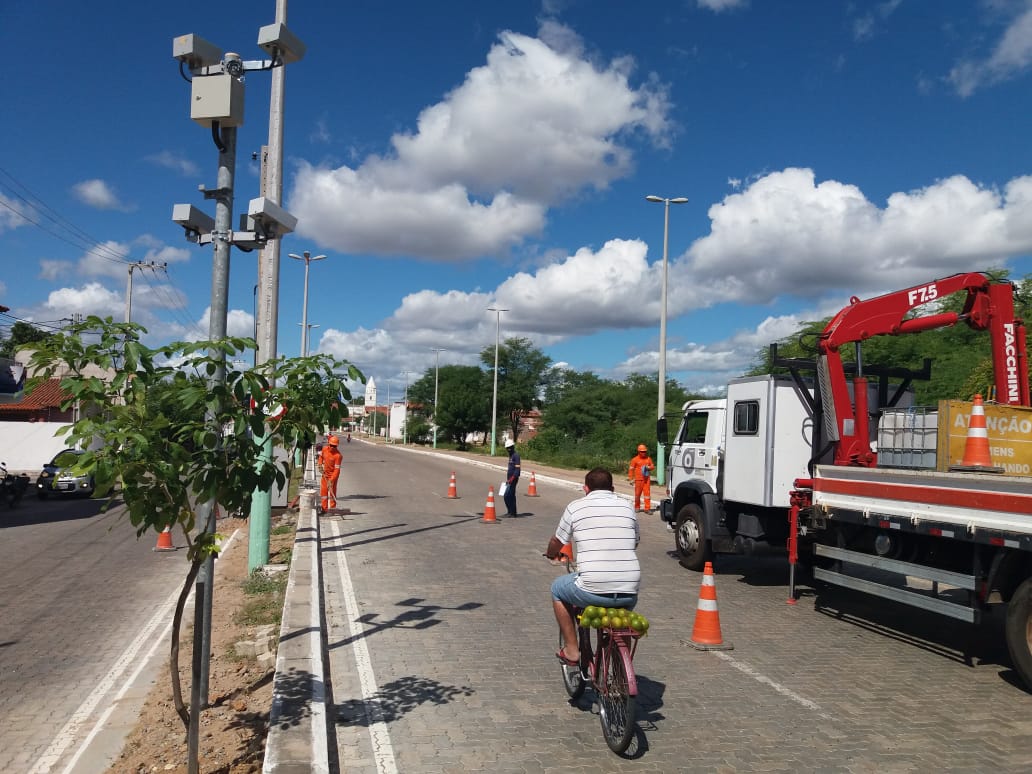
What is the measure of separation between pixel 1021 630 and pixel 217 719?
6068 millimetres

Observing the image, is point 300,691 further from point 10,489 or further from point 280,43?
point 10,489

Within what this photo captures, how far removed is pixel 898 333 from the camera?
9148 millimetres

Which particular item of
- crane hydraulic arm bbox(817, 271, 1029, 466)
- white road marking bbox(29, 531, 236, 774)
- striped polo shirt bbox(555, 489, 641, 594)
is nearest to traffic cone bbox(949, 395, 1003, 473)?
crane hydraulic arm bbox(817, 271, 1029, 466)

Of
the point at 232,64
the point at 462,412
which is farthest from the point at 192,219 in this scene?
the point at 462,412

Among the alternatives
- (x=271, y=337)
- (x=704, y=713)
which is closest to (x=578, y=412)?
→ (x=271, y=337)

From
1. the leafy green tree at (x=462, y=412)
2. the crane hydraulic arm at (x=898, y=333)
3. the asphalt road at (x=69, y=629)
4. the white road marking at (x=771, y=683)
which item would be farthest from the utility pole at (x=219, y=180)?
the leafy green tree at (x=462, y=412)

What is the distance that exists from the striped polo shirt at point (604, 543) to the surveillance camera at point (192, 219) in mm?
2887

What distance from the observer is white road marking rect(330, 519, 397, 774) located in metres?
4.80

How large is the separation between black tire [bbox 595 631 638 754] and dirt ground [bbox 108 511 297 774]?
2085 mm

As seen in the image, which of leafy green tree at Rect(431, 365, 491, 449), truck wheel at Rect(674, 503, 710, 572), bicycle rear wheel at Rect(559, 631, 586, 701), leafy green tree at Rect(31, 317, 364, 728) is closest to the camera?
leafy green tree at Rect(31, 317, 364, 728)

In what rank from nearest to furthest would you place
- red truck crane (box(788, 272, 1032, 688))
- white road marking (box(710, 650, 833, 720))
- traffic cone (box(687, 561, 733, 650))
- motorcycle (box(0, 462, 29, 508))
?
1. white road marking (box(710, 650, 833, 720))
2. red truck crane (box(788, 272, 1032, 688))
3. traffic cone (box(687, 561, 733, 650))
4. motorcycle (box(0, 462, 29, 508))

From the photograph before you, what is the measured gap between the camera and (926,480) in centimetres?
736

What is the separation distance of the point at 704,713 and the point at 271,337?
7340 mm

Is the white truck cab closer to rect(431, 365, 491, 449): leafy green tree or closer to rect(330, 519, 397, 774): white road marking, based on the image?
rect(330, 519, 397, 774): white road marking
